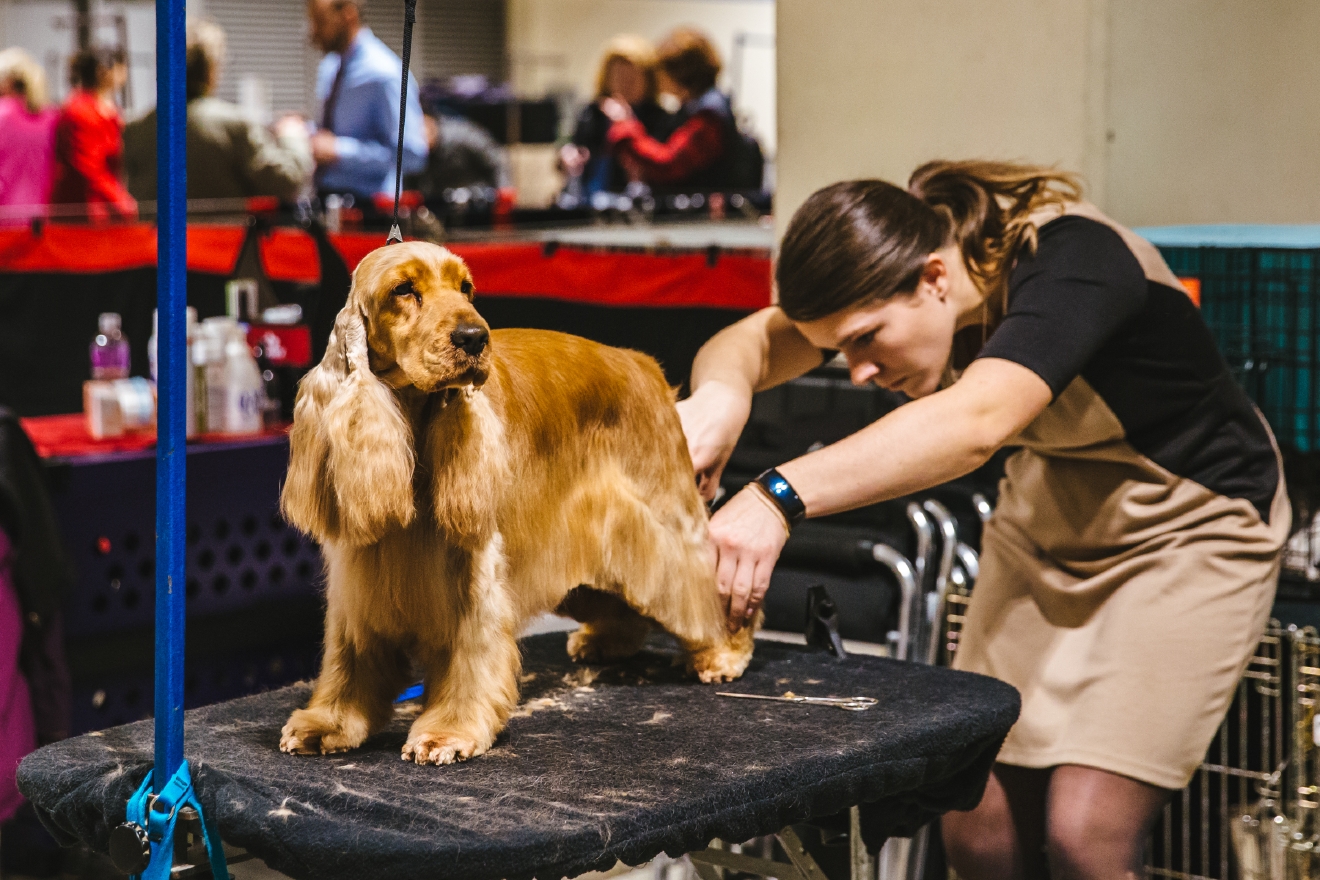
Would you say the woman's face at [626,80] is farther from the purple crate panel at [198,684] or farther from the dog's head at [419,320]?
the dog's head at [419,320]

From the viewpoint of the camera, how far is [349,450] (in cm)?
138

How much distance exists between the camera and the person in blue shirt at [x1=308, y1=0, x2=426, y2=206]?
5336mm

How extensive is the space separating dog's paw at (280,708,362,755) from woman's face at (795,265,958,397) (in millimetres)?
816

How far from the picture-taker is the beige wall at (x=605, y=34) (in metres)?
14.4

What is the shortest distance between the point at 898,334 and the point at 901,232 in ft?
0.43

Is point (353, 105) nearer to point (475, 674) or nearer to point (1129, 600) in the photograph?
point (1129, 600)

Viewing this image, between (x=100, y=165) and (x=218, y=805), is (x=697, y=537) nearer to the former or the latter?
(x=218, y=805)

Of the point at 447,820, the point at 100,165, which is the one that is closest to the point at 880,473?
the point at 447,820

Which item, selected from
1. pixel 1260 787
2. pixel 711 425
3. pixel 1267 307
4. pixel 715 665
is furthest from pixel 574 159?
pixel 715 665

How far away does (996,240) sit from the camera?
77.4 inches

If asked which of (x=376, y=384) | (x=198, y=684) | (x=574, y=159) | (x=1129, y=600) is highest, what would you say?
(x=574, y=159)

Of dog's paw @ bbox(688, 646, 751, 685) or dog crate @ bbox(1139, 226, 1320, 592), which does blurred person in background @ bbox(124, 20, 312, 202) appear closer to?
dog crate @ bbox(1139, 226, 1320, 592)

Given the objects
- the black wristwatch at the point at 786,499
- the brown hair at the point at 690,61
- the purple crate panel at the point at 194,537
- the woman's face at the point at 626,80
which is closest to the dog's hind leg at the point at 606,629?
the black wristwatch at the point at 786,499

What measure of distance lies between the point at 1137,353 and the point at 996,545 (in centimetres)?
44
